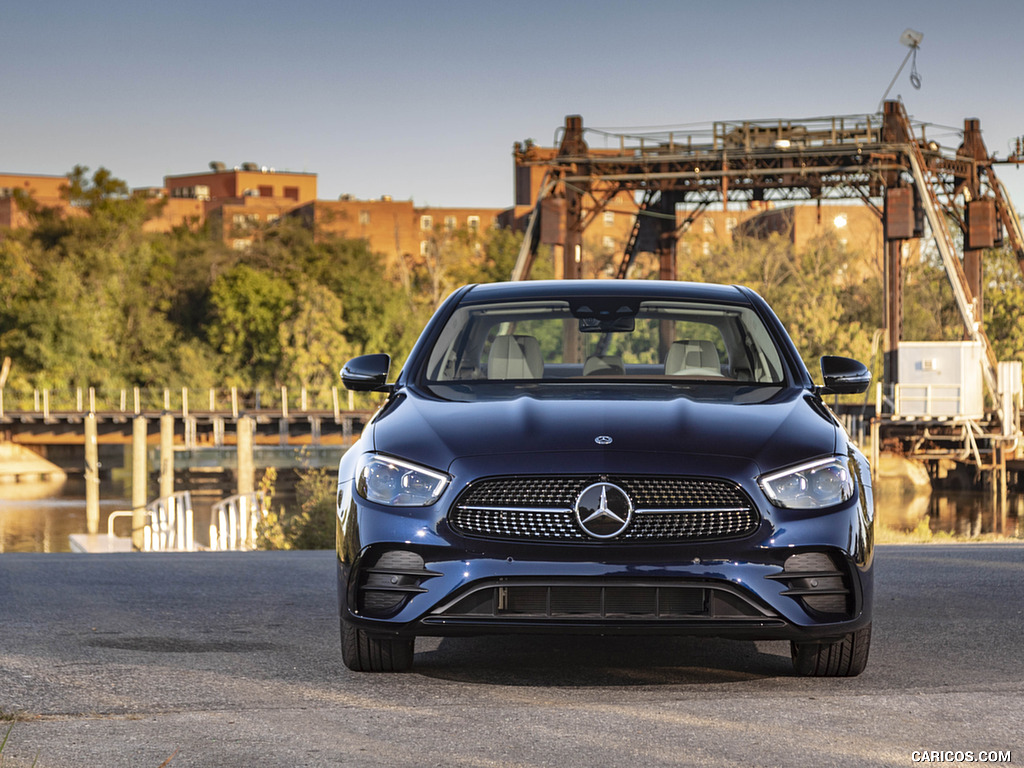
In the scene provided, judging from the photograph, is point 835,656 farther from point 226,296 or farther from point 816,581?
point 226,296

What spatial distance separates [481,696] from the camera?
5.62 m

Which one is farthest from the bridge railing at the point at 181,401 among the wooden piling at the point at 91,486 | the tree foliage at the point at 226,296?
the wooden piling at the point at 91,486

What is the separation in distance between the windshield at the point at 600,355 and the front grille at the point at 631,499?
1.31m

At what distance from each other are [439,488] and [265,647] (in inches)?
77.2

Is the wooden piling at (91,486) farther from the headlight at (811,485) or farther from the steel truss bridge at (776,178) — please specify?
the headlight at (811,485)

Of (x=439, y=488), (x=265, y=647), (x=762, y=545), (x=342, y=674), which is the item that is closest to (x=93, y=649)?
(x=265, y=647)

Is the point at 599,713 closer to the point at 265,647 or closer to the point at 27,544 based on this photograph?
the point at 265,647

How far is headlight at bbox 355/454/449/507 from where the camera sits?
5.37 meters

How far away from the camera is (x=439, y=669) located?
244 inches

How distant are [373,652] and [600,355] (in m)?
2.05

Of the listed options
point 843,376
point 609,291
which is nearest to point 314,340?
point 609,291

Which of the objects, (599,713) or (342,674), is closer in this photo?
(599,713)

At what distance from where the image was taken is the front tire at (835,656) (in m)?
5.78

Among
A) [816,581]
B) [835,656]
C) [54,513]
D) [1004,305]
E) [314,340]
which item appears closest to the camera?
[816,581]
